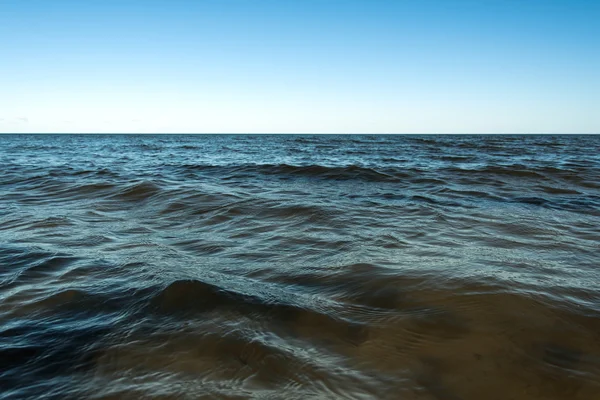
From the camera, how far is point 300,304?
3234 mm

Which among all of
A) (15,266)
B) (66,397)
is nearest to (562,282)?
(66,397)

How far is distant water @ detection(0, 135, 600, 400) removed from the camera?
7.48 ft

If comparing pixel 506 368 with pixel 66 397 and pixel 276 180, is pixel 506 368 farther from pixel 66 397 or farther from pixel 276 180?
pixel 276 180

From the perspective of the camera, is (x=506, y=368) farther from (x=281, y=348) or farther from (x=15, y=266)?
(x=15, y=266)

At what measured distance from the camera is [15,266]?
418 centimetres

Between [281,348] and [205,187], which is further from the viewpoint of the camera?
[205,187]

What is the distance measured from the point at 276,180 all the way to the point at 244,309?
9.07 meters

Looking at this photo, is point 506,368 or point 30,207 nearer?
point 506,368

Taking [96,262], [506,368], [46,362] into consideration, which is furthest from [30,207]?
[506,368]

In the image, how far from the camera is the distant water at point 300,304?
89.7 inches

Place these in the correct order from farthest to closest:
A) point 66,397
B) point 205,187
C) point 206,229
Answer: point 205,187 < point 206,229 < point 66,397


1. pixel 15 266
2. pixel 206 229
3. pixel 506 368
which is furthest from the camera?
pixel 206 229

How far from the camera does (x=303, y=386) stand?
2197 mm

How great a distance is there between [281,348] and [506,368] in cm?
146
